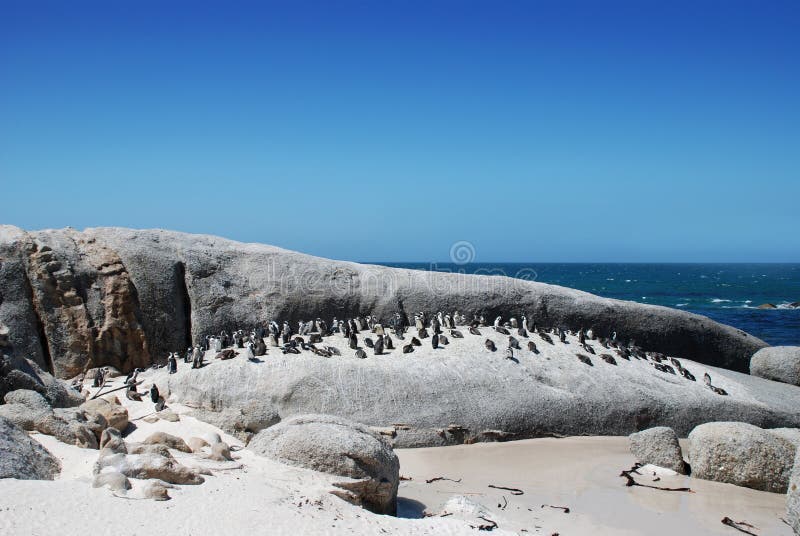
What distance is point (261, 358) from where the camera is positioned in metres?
12.8

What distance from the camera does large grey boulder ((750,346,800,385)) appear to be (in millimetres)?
16375

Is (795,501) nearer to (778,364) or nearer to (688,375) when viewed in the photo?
(688,375)

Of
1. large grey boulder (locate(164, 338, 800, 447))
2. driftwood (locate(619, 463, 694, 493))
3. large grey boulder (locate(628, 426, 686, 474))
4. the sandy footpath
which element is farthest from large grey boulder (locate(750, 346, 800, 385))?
driftwood (locate(619, 463, 694, 493))

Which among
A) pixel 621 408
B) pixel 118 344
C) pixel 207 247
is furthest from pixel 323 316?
pixel 621 408

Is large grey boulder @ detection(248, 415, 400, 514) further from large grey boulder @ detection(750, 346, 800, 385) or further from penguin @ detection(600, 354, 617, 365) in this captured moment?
large grey boulder @ detection(750, 346, 800, 385)

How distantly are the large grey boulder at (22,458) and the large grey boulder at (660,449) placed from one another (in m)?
8.82

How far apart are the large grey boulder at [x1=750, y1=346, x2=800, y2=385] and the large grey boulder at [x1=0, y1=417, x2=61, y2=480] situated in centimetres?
1587

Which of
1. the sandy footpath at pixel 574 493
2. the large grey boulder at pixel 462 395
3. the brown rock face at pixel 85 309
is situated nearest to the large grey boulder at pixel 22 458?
the large grey boulder at pixel 462 395

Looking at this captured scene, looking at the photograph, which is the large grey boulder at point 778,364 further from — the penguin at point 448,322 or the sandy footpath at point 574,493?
the penguin at point 448,322

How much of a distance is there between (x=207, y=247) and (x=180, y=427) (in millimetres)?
5528

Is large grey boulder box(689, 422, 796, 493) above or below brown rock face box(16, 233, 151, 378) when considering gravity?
below

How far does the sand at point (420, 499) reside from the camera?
6191 millimetres

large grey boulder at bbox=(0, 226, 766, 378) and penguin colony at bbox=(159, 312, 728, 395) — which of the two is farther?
large grey boulder at bbox=(0, 226, 766, 378)

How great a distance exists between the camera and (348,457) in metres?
8.28
